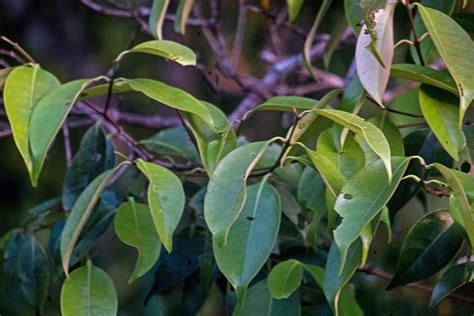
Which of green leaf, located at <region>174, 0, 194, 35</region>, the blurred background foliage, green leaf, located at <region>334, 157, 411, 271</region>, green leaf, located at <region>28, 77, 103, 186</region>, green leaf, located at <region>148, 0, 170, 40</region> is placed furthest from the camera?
the blurred background foliage

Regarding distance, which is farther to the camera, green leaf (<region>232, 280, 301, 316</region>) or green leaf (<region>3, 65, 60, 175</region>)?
green leaf (<region>232, 280, 301, 316</region>)

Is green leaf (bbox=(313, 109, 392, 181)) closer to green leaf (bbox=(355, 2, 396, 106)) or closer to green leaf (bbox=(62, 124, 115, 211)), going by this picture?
green leaf (bbox=(355, 2, 396, 106))

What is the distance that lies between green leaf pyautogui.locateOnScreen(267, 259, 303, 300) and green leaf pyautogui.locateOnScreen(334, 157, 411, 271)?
0.21 metres

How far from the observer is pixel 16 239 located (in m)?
1.51

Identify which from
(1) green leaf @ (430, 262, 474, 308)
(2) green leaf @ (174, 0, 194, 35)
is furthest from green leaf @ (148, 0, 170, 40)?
(1) green leaf @ (430, 262, 474, 308)

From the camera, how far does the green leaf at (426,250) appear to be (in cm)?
119

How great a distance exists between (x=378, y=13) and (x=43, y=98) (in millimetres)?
430

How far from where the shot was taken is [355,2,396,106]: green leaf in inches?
41.1

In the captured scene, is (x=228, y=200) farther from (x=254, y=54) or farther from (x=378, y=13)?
(x=254, y=54)

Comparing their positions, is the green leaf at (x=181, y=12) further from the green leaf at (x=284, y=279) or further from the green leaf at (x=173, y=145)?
the green leaf at (x=284, y=279)

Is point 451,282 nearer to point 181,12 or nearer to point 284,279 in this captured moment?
point 284,279

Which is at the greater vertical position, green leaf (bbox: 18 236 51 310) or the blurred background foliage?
green leaf (bbox: 18 236 51 310)

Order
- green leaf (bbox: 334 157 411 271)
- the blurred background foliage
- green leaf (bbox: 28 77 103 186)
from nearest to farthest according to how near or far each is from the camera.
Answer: green leaf (bbox: 334 157 411 271) < green leaf (bbox: 28 77 103 186) < the blurred background foliage

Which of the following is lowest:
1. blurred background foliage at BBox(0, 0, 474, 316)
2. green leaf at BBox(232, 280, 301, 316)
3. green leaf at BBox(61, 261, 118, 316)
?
blurred background foliage at BBox(0, 0, 474, 316)
